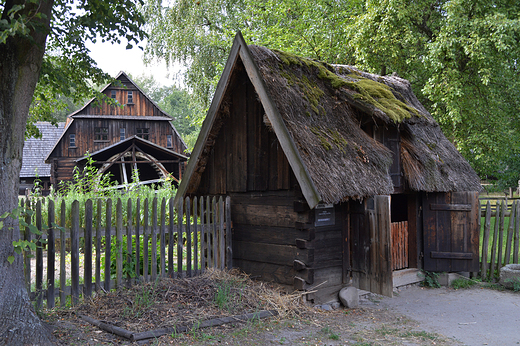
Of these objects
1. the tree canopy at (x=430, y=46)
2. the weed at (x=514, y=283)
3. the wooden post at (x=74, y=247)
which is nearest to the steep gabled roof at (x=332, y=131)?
the weed at (x=514, y=283)

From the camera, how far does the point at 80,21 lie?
18.7 feet

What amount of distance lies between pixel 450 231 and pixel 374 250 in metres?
3.11

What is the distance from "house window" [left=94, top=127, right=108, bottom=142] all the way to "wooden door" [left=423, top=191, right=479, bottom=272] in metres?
25.3

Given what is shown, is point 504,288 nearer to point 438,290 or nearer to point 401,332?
point 438,290

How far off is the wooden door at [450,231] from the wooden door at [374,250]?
103 inches

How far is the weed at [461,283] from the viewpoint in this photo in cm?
951

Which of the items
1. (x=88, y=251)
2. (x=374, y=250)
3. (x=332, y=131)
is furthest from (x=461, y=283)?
(x=88, y=251)

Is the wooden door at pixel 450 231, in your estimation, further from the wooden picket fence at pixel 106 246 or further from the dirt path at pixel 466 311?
the wooden picket fence at pixel 106 246

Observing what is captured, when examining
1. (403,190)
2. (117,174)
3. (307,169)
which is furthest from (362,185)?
(117,174)

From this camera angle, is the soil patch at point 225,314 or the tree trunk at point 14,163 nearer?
the tree trunk at point 14,163

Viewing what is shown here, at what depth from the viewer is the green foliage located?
31.6 ft

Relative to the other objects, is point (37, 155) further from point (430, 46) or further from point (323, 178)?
point (323, 178)

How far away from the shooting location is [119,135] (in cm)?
3075

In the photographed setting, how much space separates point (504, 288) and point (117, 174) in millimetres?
26275
